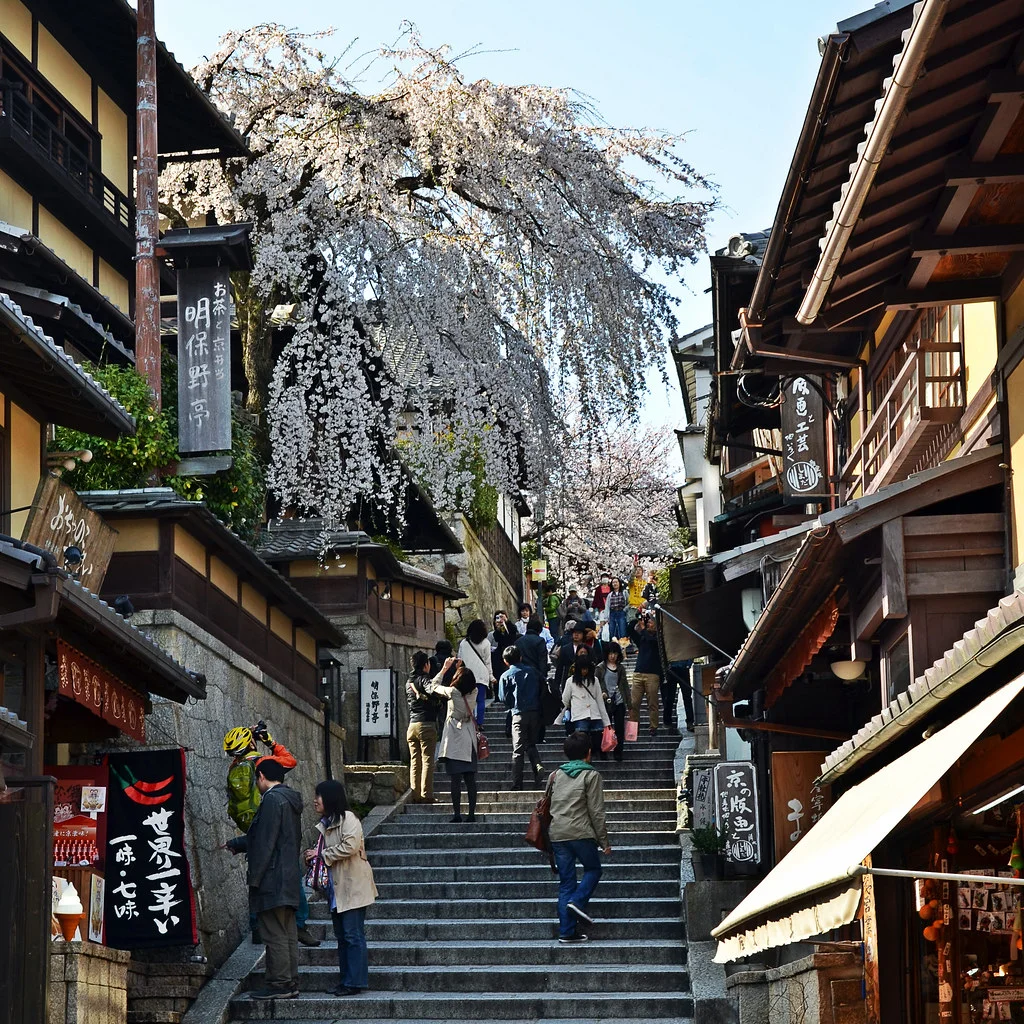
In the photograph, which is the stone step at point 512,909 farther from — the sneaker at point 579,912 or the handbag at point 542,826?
the handbag at point 542,826

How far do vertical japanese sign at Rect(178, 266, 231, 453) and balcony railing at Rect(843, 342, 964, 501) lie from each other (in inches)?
283

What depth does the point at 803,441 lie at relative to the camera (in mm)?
14781

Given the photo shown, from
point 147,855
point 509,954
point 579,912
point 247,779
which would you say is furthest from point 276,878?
point 579,912

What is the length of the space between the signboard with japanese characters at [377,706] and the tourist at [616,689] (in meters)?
2.86

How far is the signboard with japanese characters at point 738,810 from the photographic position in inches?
538

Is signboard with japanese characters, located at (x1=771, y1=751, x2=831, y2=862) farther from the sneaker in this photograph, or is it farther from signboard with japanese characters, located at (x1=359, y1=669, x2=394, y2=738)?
signboard with japanese characters, located at (x1=359, y1=669, x2=394, y2=738)

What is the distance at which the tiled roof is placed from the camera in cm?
599

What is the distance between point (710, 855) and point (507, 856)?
2992mm

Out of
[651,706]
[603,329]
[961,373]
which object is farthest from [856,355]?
[651,706]

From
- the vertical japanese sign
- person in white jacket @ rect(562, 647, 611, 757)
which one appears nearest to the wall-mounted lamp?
the vertical japanese sign

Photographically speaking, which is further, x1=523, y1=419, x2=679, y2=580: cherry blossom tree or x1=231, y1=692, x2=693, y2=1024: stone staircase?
x1=523, y1=419, x2=679, y2=580: cherry blossom tree

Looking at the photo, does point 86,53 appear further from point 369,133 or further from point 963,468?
point 963,468

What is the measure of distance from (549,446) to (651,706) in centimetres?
513

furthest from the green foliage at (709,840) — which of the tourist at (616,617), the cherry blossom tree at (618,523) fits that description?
the cherry blossom tree at (618,523)
